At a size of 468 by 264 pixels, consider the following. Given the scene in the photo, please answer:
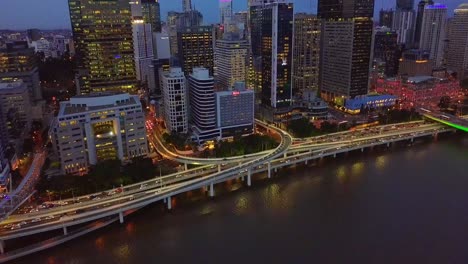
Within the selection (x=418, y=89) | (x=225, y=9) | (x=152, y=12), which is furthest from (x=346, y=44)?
(x=152, y=12)

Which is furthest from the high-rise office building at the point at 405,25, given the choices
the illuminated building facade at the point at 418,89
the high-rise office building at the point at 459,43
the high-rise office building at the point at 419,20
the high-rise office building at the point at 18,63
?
the high-rise office building at the point at 18,63

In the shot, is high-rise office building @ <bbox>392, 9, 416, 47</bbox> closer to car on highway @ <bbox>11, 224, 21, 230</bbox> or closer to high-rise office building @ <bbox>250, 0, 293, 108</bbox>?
high-rise office building @ <bbox>250, 0, 293, 108</bbox>

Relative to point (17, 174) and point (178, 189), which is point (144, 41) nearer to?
point (17, 174)

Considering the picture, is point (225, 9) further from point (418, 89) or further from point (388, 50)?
point (418, 89)

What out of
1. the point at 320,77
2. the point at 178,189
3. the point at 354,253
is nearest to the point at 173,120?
the point at 178,189

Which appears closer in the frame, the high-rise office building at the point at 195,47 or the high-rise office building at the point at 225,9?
the high-rise office building at the point at 195,47

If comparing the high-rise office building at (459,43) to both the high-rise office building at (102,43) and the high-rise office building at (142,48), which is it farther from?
the high-rise office building at (102,43)

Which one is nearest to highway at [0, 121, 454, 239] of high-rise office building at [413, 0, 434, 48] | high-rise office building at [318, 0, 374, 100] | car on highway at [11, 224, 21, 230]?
car on highway at [11, 224, 21, 230]

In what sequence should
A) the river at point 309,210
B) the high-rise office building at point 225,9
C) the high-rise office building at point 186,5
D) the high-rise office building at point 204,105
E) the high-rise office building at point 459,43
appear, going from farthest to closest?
the high-rise office building at point 186,5 < the high-rise office building at point 225,9 < the high-rise office building at point 459,43 < the high-rise office building at point 204,105 < the river at point 309,210
